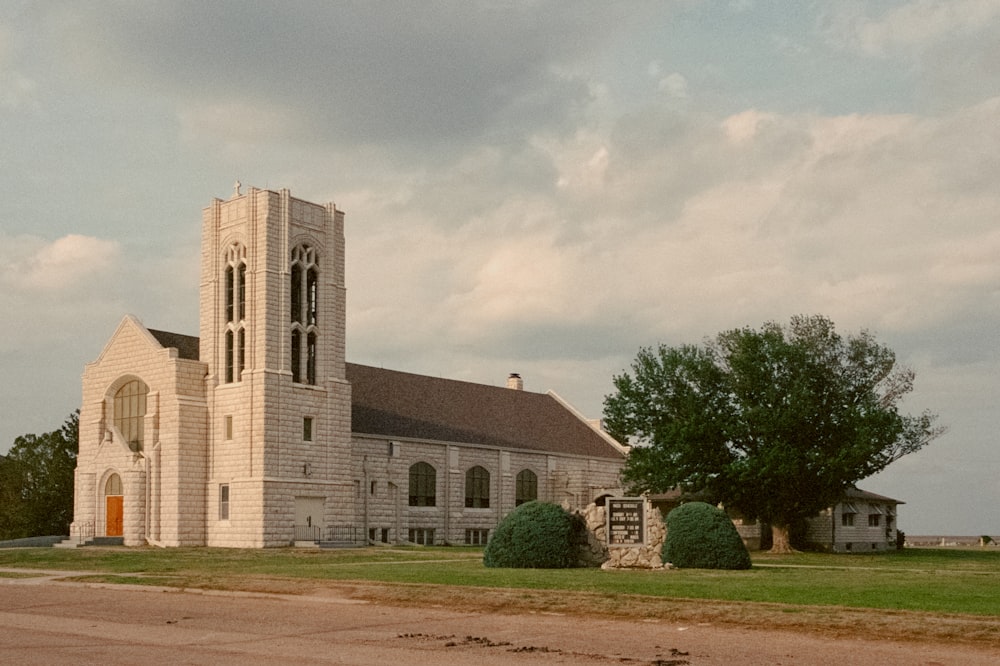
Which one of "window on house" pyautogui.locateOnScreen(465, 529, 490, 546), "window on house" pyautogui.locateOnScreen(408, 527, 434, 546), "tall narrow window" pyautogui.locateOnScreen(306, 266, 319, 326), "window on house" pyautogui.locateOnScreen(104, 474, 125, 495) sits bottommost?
"window on house" pyautogui.locateOnScreen(465, 529, 490, 546)

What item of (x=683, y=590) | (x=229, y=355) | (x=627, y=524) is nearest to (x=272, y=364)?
(x=229, y=355)

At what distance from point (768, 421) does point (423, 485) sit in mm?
21072

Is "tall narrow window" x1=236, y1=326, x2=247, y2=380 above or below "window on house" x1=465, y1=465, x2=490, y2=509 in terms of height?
above

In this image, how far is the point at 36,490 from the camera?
6675 cm

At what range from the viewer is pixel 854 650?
1411cm

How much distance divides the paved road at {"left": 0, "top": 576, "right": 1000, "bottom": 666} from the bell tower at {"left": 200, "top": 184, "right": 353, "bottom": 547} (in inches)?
1324

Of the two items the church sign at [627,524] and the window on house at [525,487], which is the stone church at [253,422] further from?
the church sign at [627,524]

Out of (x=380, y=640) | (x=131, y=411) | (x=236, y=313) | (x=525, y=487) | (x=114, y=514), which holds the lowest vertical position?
(x=114, y=514)

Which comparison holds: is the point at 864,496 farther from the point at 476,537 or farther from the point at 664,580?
the point at 664,580

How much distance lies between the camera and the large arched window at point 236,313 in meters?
55.9

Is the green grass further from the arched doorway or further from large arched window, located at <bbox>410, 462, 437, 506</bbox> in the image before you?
large arched window, located at <bbox>410, 462, 437, 506</bbox>

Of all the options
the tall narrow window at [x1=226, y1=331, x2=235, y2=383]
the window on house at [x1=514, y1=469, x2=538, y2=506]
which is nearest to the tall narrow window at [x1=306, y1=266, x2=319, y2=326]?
the tall narrow window at [x1=226, y1=331, x2=235, y2=383]

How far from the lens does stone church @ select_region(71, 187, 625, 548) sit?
5431 centimetres

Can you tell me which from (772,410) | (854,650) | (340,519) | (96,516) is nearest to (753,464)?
(772,410)
